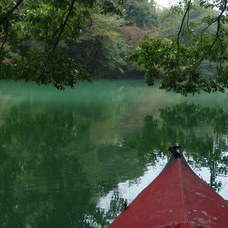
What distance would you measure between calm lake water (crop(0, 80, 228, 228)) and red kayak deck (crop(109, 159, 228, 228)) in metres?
1.55

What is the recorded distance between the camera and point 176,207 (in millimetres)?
3430

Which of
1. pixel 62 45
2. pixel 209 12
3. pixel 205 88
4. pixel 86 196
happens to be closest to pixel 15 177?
pixel 86 196

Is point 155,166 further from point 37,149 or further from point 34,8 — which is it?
point 34,8

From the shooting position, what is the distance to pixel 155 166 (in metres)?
8.27

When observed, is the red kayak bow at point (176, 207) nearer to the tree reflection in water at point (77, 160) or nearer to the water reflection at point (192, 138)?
the tree reflection in water at point (77, 160)

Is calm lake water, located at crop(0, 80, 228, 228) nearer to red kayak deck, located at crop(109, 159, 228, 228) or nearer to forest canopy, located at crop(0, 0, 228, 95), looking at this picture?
red kayak deck, located at crop(109, 159, 228, 228)

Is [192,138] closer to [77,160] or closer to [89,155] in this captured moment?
[89,155]

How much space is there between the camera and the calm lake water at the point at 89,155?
5.97 m

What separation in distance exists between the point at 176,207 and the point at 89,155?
597cm

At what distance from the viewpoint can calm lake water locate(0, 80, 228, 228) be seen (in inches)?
235

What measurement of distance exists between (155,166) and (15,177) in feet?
9.95

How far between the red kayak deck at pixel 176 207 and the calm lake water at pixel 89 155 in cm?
155

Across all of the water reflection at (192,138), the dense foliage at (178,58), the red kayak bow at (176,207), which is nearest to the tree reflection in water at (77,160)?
the water reflection at (192,138)

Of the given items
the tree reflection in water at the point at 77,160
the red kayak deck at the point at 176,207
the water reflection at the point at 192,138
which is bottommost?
the tree reflection in water at the point at 77,160
